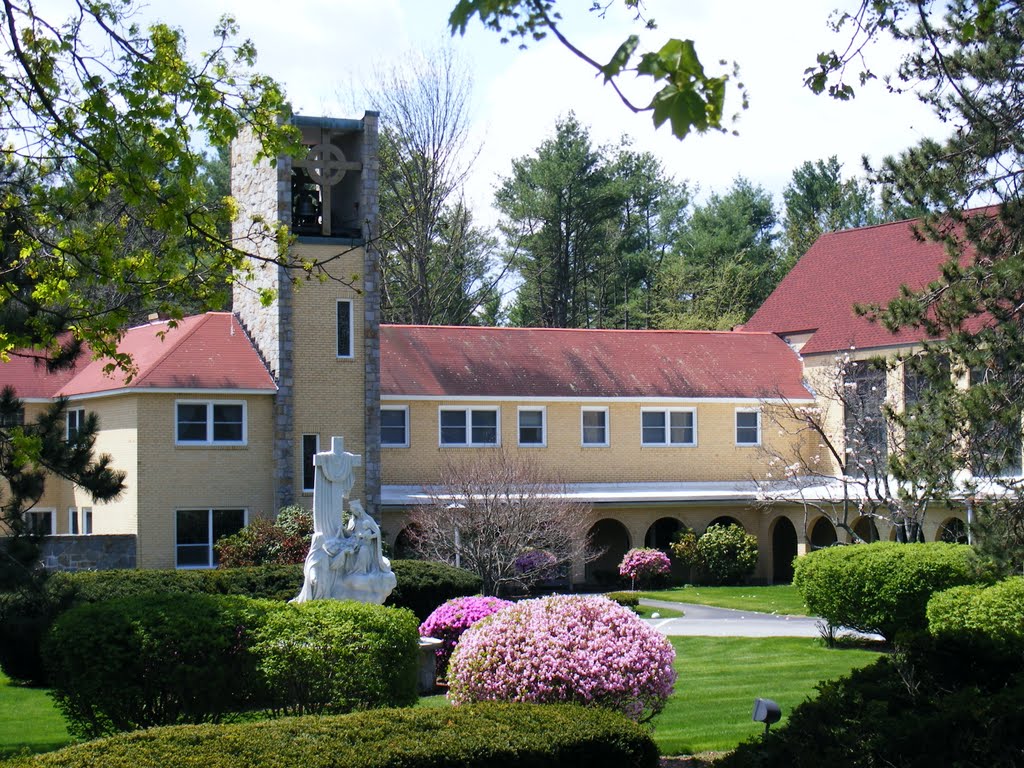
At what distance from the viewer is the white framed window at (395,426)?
37.4 metres

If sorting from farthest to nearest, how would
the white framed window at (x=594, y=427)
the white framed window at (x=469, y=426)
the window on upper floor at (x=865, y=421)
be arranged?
the white framed window at (x=594, y=427) → the white framed window at (x=469, y=426) → the window on upper floor at (x=865, y=421)

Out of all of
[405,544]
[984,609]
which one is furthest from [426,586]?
[405,544]

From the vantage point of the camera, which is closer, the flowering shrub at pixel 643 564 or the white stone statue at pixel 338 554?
the white stone statue at pixel 338 554

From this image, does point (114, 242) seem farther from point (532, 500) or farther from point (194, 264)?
point (532, 500)

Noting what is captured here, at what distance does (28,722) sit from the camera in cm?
1697

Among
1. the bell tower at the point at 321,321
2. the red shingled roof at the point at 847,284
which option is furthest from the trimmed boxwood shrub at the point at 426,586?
the red shingled roof at the point at 847,284

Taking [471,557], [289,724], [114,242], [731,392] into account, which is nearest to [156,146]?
[114,242]

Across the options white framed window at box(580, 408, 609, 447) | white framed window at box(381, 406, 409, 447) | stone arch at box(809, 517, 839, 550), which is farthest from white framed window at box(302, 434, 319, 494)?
stone arch at box(809, 517, 839, 550)

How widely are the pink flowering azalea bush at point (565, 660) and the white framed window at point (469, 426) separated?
2402cm

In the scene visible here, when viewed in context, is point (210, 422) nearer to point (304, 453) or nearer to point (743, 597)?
point (304, 453)

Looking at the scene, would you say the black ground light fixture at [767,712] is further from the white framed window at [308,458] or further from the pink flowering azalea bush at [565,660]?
the white framed window at [308,458]

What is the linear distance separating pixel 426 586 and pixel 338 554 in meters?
6.66

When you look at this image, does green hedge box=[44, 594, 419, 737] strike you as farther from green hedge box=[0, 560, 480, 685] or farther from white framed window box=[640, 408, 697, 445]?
white framed window box=[640, 408, 697, 445]

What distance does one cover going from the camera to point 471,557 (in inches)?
1241
